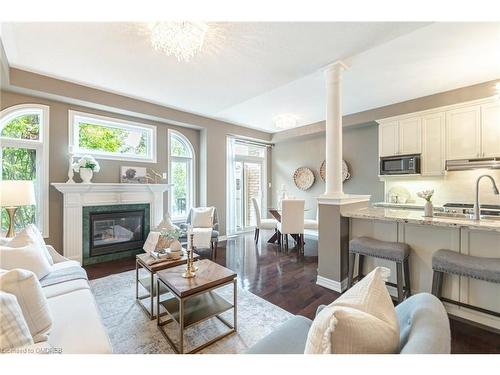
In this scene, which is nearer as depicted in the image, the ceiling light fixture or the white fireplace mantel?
the white fireplace mantel

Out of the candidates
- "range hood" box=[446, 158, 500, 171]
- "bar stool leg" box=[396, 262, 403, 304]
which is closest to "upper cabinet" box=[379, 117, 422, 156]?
"range hood" box=[446, 158, 500, 171]

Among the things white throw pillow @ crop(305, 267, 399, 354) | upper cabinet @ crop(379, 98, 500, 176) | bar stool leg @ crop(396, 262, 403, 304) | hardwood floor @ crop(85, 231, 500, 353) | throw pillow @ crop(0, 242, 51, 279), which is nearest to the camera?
white throw pillow @ crop(305, 267, 399, 354)

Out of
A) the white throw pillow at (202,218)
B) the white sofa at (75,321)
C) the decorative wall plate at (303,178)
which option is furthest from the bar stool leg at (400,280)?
the decorative wall plate at (303,178)

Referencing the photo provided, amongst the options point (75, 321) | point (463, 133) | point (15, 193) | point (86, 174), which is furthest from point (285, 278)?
point (463, 133)

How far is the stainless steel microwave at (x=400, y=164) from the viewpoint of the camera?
3.93m

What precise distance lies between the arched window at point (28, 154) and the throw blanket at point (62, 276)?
75.3 inches

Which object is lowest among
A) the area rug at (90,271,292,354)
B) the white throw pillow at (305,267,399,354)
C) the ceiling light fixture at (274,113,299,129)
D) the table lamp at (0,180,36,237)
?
the area rug at (90,271,292,354)

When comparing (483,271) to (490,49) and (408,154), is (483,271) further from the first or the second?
(408,154)

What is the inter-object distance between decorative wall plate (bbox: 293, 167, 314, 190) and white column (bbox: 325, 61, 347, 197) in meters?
3.06

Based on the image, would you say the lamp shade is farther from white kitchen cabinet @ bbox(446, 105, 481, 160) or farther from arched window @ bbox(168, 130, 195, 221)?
white kitchen cabinet @ bbox(446, 105, 481, 160)

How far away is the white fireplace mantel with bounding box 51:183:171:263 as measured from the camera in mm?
3443

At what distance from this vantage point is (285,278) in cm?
304
